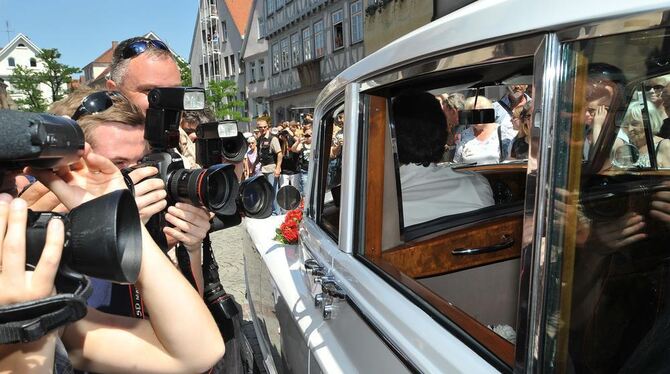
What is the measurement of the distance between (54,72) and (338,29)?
1446 inches

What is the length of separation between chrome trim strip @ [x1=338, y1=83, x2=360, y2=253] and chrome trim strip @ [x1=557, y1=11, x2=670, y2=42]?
82 centimetres

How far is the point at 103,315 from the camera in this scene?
1.42 metres

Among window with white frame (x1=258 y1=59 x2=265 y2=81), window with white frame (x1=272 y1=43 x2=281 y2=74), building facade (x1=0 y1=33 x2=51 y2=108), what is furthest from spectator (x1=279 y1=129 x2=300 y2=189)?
building facade (x1=0 y1=33 x2=51 y2=108)

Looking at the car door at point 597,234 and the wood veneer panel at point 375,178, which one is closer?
the car door at point 597,234

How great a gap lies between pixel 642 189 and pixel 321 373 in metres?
1.00

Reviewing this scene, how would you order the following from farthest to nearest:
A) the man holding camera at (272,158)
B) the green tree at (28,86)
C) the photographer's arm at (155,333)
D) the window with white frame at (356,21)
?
the green tree at (28,86), the window with white frame at (356,21), the man holding camera at (272,158), the photographer's arm at (155,333)

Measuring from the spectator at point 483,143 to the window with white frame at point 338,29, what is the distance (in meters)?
20.8

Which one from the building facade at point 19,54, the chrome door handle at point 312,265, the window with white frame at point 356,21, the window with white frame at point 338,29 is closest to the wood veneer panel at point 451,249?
the chrome door handle at point 312,265

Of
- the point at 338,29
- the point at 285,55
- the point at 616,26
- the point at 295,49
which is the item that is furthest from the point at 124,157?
the point at 285,55

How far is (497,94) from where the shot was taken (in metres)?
2.02

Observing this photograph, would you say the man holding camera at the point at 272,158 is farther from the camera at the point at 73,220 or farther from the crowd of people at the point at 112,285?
the camera at the point at 73,220

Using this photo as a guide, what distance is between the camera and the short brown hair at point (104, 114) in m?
1.56

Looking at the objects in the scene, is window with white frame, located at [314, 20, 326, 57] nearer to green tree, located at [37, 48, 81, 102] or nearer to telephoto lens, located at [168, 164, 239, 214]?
telephoto lens, located at [168, 164, 239, 214]

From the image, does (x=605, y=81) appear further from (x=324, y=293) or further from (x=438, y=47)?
(x=324, y=293)
